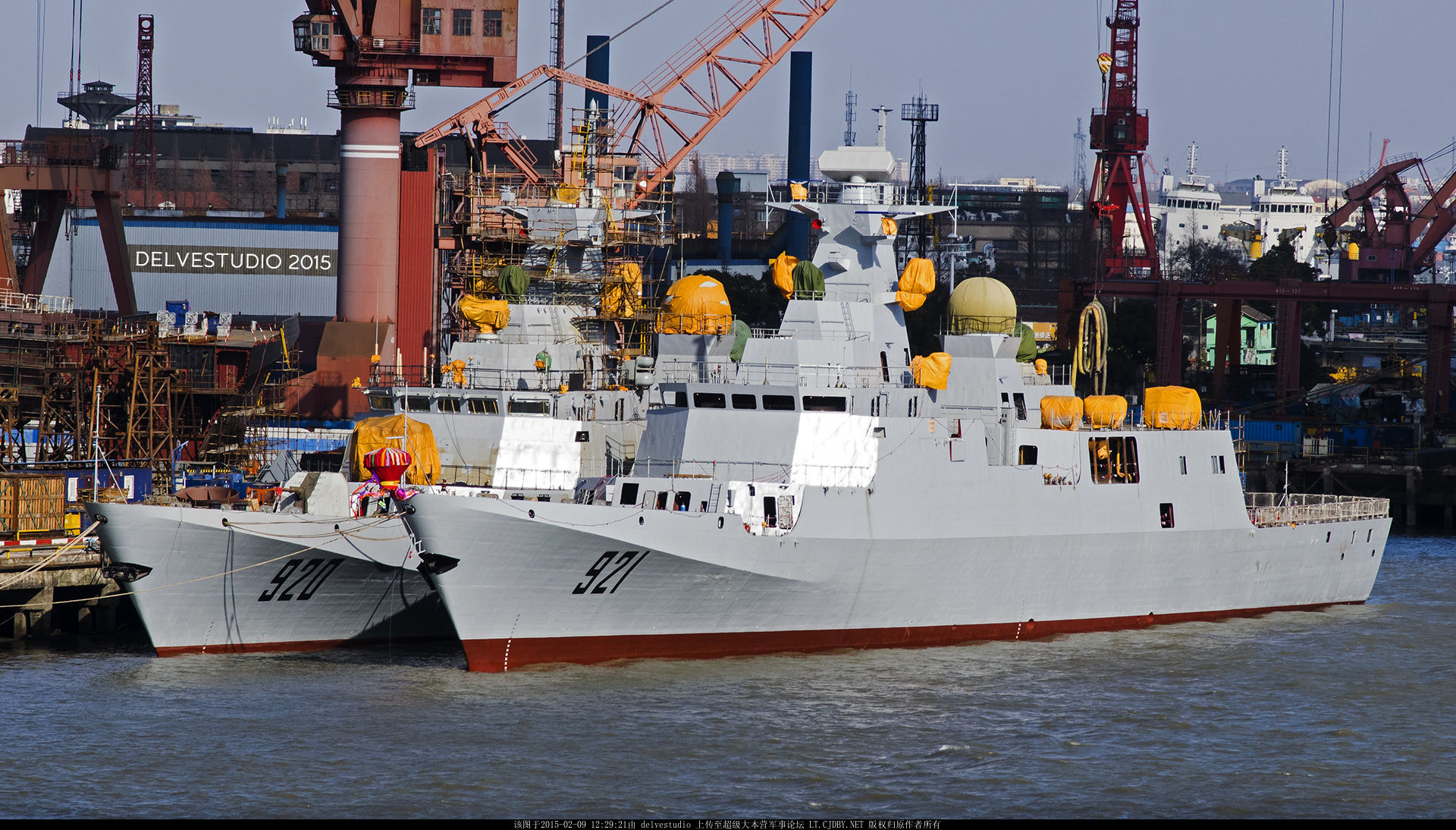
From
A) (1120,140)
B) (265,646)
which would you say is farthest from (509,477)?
(1120,140)

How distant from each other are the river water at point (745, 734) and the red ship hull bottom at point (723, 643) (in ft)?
0.78

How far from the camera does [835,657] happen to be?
83.0 ft

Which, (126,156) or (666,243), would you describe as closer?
(666,243)

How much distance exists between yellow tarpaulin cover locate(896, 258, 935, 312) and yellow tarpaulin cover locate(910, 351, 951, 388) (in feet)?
4.52

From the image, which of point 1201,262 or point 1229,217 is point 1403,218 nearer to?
point 1201,262

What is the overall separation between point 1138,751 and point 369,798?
32.3 feet

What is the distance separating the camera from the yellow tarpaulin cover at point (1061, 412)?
1142 inches

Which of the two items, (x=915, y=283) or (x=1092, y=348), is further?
(x=1092, y=348)

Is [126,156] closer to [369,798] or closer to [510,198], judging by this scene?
[510,198]

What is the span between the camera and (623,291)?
118 ft

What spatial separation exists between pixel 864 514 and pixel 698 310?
721cm

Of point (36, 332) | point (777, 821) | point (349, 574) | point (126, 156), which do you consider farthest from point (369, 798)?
point (126, 156)

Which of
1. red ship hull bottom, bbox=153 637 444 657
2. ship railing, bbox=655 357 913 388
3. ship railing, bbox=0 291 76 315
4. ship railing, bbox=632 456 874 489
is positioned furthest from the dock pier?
ship railing, bbox=0 291 76 315

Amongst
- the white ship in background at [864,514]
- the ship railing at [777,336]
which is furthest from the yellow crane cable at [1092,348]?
the ship railing at [777,336]
